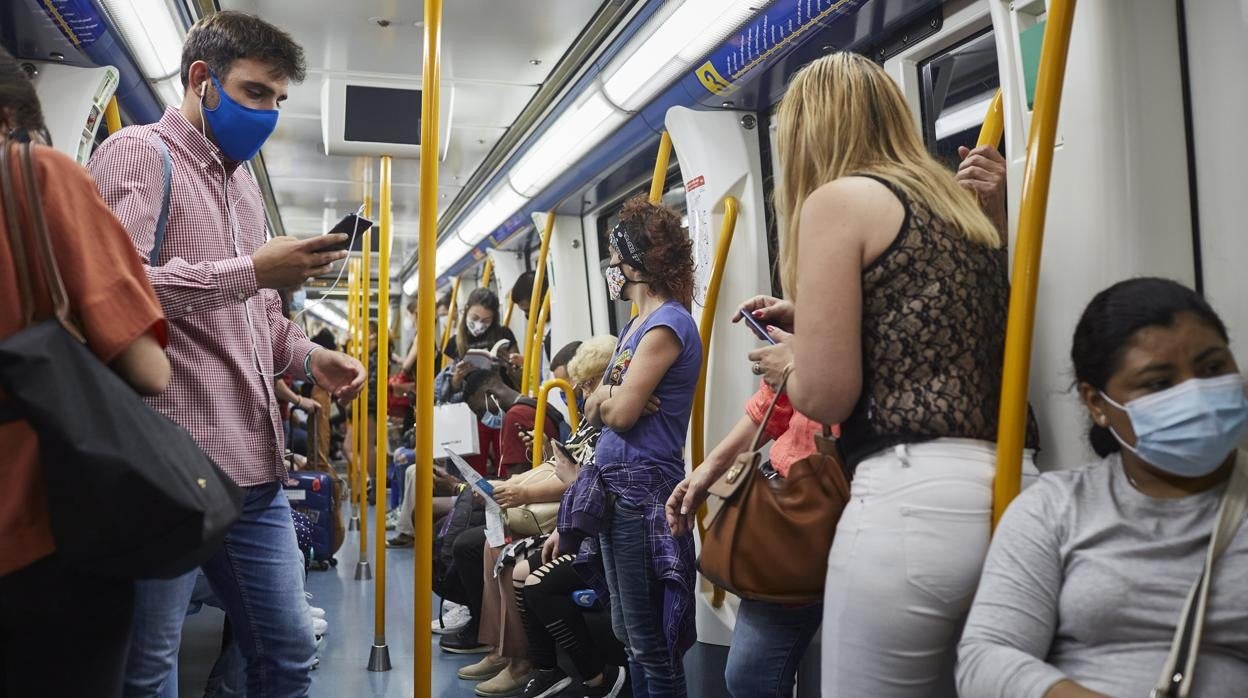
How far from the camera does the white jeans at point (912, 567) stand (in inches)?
60.9

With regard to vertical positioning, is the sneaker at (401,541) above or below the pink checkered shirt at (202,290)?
below

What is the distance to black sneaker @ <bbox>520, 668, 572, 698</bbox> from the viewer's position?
403 centimetres

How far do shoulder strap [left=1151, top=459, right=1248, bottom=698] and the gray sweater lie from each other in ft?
0.07

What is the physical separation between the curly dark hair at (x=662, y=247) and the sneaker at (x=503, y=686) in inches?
80.0

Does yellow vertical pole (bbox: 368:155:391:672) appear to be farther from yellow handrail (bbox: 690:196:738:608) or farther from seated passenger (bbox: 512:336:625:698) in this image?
yellow handrail (bbox: 690:196:738:608)

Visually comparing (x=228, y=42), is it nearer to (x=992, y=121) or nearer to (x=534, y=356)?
(x=992, y=121)

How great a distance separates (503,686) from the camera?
13.6 feet

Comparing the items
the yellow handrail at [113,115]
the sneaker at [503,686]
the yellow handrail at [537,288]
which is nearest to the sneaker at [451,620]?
the sneaker at [503,686]

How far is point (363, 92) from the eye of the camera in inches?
185

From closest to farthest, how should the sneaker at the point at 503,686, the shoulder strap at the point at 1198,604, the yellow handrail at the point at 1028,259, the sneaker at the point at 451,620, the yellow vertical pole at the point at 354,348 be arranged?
the shoulder strap at the point at 1198,604, the yellow handrail at the point at 1028,259, the sneaker at the point at 503,686, the sneaker at the point at 451,620, the yellow vertical pole at the point at 354,348

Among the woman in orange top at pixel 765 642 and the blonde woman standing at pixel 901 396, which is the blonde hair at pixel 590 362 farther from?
the blonde woman standing at pixel 901 396

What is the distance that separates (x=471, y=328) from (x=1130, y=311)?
16.9 ft

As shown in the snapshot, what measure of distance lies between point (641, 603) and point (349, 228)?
54.4 inches

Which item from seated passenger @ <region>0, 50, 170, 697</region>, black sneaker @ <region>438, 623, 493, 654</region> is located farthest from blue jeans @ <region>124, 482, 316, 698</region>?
black sneaker @ <region>438, 623, 493, 654</region>
